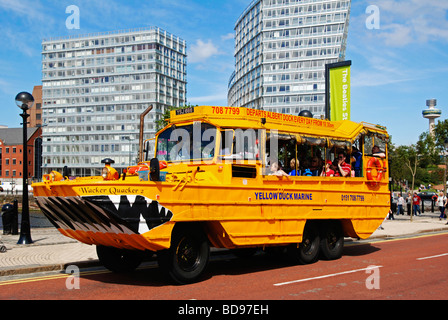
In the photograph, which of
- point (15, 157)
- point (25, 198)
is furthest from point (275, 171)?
point (15, 157)

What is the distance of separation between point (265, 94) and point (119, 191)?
91.1 metres

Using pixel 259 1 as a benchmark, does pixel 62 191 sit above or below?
below

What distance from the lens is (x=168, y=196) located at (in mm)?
7844

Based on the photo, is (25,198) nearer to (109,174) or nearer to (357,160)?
(109,174)

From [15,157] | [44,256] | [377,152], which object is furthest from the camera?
[15,157]

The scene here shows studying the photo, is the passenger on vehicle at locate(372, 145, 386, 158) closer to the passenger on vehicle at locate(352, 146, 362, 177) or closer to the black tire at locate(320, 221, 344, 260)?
the passenger on vehicle at locate(352, 146, 362, 177)

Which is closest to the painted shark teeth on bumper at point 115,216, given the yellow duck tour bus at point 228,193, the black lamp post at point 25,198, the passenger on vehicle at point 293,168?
the yellow duck tour bus at point 228,193

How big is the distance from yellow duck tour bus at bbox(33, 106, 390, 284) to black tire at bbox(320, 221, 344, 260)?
2 centimetres

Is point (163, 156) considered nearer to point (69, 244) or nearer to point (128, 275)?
point (128, 275)

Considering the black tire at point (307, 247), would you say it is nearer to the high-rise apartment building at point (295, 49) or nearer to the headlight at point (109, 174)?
the headlight at point (109, 174)

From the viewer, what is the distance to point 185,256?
838 centimetres

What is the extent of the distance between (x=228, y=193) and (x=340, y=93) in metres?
18.4

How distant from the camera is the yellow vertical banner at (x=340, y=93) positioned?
25.2m
